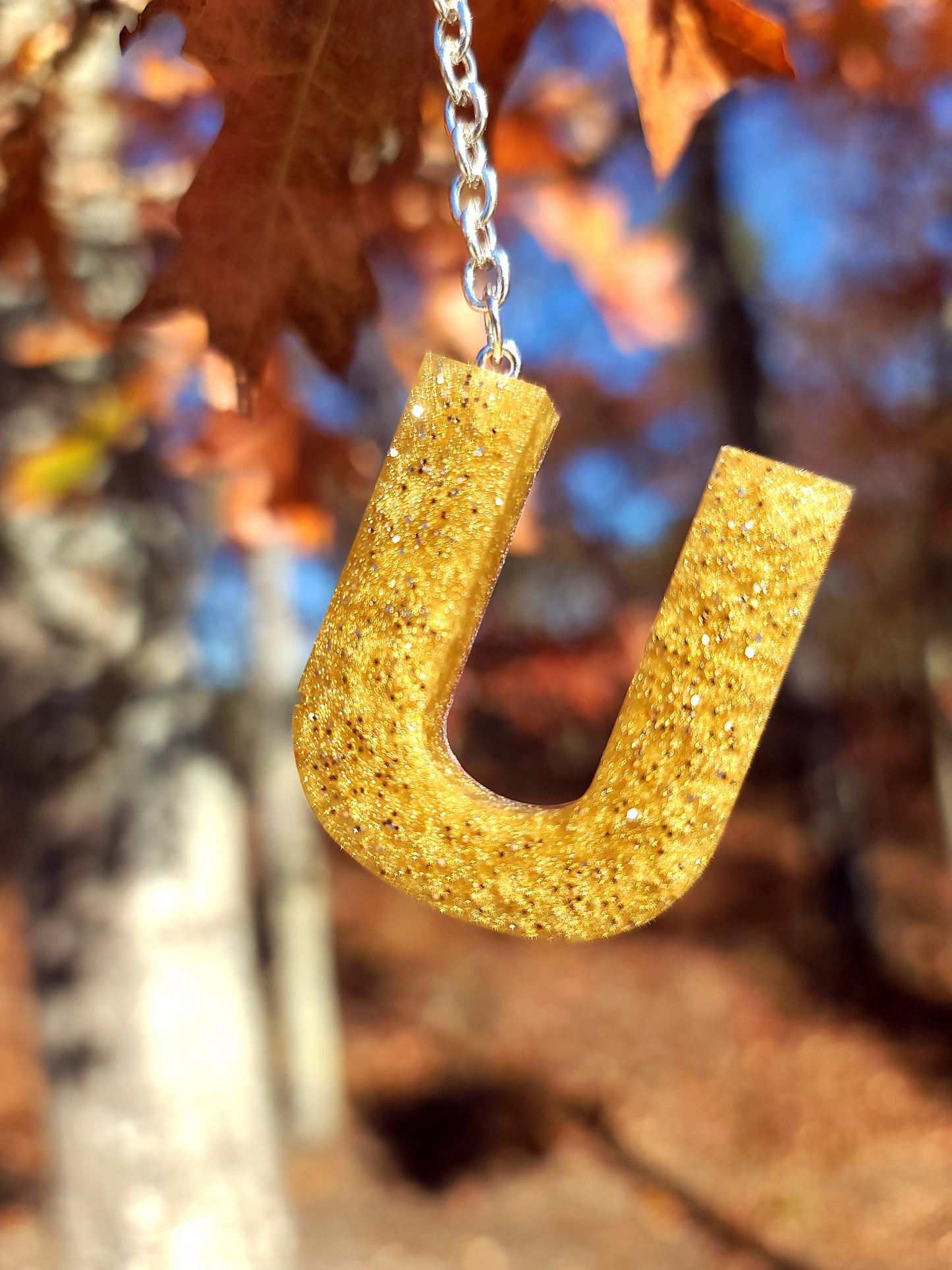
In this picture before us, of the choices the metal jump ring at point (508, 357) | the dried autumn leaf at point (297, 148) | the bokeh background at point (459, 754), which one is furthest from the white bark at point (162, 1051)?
the metal jump ring at point (508, 357)

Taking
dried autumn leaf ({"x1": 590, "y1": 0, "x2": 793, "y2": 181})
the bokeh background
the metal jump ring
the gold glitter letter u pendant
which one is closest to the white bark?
the bokeh background

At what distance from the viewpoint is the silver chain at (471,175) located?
107 centimetres

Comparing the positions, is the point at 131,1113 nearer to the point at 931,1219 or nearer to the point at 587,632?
the point at 587,632

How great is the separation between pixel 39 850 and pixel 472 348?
91.0 inches

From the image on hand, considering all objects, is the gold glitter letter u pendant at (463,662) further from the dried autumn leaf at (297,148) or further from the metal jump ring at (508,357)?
the dried autumn leaf at (297,148)

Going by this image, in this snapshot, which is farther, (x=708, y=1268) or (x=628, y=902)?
(x=708, y=1268)

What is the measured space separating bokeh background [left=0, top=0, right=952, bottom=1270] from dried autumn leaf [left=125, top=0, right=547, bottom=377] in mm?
48

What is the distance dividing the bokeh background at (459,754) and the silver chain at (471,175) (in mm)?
371

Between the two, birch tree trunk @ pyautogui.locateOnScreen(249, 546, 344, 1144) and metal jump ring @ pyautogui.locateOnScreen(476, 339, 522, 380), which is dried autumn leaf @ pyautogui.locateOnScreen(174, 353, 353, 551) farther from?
birch tree trunk @ pyautogui.locateOnScreen(249, 546, 344, 1144)

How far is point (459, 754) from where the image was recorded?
13.2m

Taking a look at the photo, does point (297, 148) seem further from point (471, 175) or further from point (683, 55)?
point (683, 55)

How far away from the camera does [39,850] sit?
339cm

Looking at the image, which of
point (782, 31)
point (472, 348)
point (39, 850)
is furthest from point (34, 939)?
point (782, 31)

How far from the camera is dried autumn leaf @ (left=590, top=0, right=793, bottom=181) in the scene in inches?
49.6
